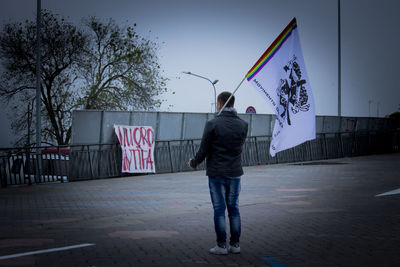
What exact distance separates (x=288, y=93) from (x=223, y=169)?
315 centimetres

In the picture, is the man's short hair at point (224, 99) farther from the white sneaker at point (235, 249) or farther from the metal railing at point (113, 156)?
the metal railing at point (113, 156)

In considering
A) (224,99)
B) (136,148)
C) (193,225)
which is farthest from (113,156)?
(224,99)

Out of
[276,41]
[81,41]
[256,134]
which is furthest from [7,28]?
[276,41]

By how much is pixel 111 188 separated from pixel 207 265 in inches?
377

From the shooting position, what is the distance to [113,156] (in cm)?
1862

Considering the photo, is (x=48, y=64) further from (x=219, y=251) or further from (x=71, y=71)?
(x=219, y=251)

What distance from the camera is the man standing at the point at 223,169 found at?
5.71 m

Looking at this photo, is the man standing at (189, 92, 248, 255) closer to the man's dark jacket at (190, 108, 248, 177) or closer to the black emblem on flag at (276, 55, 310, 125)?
the man's dark jacket at (190, 108, 248, 177)

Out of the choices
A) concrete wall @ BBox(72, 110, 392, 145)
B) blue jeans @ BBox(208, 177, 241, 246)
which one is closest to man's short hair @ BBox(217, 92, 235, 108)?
blue jeans @ BBox(208, 177, 241, 246)

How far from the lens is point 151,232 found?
7.36 m

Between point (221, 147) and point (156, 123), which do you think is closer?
point (221, 147)

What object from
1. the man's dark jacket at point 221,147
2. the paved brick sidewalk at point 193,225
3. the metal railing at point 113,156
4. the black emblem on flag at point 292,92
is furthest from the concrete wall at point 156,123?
the man's dark jacket at point 221,147

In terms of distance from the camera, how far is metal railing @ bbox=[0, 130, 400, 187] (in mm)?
16047

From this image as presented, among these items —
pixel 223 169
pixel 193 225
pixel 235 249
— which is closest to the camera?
pixel 223 169
